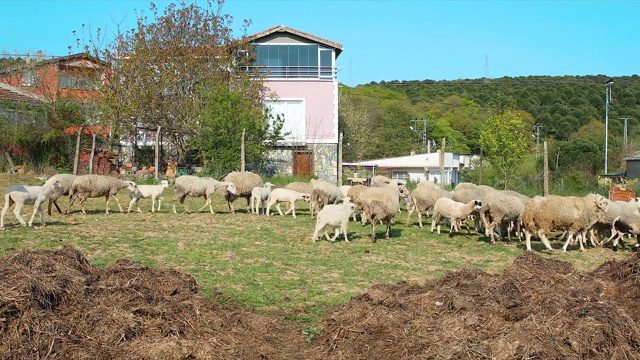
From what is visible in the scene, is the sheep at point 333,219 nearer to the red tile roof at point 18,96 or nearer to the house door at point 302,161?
the house door at point 302,161

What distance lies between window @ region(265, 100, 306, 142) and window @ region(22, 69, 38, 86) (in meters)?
15.2

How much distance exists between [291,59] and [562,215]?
86.9 feet

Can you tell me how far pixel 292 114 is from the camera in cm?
3938

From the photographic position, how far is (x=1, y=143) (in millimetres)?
30141

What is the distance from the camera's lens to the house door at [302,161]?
38.3 metres

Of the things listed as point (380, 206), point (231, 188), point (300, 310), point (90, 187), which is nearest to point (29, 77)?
point (90, 187)

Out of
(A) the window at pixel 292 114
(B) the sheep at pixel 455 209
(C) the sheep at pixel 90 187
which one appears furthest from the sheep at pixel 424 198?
(A) the window at pixel 292 114

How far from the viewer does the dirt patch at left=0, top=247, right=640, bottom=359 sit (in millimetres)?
7035

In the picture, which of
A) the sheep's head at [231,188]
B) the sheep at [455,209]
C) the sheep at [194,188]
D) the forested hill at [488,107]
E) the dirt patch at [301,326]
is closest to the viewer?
the dirt patch at [301,326]

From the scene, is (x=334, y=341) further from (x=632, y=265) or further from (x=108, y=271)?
(x=632, y=265)

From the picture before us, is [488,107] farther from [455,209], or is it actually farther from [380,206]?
[380,206]

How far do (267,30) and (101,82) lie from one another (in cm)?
1047

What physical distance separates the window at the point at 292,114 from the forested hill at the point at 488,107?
72.3 ft

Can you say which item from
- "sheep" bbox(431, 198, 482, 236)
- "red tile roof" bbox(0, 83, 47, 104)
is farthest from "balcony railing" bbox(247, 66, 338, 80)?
"sheep" bbox(431, 198, 482, 236)
